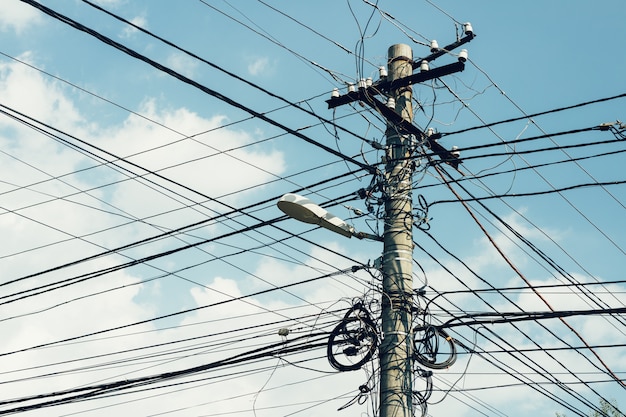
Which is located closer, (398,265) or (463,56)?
(398,265)

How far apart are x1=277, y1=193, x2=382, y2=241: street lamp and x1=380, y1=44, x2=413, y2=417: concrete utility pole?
0.64 metres

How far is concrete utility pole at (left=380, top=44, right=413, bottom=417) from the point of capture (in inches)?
385

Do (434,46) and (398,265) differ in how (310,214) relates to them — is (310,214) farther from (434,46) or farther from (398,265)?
(434,46)

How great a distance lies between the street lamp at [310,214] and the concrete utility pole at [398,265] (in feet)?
2.10

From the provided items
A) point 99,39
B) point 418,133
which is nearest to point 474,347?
point 418,133

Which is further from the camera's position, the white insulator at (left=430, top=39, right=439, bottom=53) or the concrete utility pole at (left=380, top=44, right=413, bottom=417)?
the white insulator at (left=430, top=39, right=439, bottom=53)

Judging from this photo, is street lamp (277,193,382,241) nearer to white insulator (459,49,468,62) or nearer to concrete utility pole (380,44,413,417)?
concrete utility pole (380,44,413,417)

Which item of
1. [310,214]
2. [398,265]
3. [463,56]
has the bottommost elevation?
[398,265]

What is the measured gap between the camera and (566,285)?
11031 millimetres

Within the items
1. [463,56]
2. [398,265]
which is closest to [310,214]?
[398,265]

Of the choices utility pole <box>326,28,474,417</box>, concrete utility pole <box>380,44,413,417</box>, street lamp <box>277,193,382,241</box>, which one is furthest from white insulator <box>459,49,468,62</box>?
street lamp <box>277,193,382,241</box>

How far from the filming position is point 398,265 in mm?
10414

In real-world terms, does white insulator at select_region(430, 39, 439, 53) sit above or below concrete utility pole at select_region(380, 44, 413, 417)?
above

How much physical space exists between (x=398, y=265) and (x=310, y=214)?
136 cm
